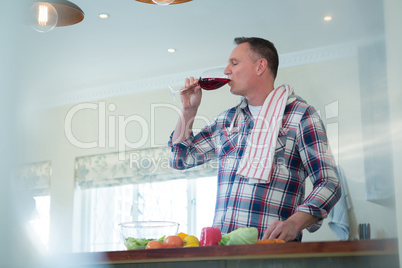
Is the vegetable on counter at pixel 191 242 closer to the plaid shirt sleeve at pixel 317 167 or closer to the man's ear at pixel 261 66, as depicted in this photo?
the plaid shirt sleeve at pixel 317 167

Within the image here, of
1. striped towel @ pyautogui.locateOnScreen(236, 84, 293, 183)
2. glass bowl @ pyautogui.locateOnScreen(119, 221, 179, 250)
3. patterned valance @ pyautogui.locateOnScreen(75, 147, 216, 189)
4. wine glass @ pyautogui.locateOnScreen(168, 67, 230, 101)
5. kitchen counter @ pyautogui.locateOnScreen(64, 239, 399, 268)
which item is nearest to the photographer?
kitchen counter @ pyautogui.locateOnScreen(64, 239, 399, 268)

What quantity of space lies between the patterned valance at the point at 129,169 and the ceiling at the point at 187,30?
0.48 meters

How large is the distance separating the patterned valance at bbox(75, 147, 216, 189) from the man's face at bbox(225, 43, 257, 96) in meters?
1.48

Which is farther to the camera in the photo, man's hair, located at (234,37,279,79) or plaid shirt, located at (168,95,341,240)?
man's hair, located at (234,37,279,79)

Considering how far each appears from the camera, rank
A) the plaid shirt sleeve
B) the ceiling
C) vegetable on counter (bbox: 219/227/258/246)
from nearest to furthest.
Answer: vegetable on counter (bbox: 219/227/258/246) → the plaid shirt sleeve → the ceiling

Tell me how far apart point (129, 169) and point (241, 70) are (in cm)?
174

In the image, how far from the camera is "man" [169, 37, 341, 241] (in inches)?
32.2

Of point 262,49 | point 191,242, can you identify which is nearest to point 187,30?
point 262,49

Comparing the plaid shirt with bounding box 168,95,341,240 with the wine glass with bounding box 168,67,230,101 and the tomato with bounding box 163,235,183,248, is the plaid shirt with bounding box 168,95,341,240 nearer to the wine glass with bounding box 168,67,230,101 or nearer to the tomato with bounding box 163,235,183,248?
the wine glass with bounding box 168,67,230,101

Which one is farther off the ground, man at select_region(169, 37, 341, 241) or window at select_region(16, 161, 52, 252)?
man at select_region(169, 37, 341, 241)

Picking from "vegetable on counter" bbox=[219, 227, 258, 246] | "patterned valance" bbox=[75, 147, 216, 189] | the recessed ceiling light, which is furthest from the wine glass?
"patterned valance" bbox=[75, 147, 216, 189]

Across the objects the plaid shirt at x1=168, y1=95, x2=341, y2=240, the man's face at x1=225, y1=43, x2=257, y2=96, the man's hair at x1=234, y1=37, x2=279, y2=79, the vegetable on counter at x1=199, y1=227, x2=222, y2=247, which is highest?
the man's hair at x1=234, y1=37, x2=279, y2=79

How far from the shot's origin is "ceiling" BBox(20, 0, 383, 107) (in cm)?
186

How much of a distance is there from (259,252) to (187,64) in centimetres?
217
